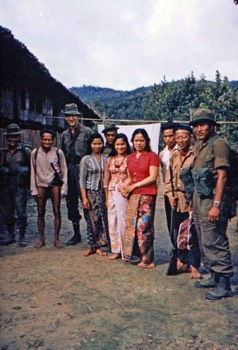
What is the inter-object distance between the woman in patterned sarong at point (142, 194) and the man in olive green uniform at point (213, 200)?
0.86 meters

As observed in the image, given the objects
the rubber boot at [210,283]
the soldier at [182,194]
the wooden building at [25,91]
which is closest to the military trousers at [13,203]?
the soldier at [182,194]

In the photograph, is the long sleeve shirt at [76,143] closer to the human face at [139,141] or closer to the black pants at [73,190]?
the black pants at [73,190]

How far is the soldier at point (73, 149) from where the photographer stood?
5.24 m

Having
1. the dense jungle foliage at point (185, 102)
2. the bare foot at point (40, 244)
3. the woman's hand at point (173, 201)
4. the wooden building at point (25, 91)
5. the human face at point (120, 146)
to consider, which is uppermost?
the dense jungle foliage at point (185, 102)

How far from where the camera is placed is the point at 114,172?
14.8 feet

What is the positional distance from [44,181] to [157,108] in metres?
35.0

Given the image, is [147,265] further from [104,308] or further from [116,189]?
[104,308]

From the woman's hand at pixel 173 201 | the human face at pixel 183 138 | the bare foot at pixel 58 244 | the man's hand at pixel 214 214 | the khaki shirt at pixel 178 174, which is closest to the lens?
the man's hand at pixel 214 214

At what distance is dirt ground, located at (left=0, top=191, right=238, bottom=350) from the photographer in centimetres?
260

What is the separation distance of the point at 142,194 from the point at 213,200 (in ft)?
3.61

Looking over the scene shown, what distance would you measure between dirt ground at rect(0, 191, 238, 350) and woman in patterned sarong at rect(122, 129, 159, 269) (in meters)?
0.37

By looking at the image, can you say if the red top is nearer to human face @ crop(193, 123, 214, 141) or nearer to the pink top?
the pink top

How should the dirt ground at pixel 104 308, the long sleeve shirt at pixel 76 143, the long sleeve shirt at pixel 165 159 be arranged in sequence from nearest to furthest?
the dirt ground at pixel 104 308, the long sleeve shirt at pixel 165 159, the long sleeve shirt at pixel 76 143

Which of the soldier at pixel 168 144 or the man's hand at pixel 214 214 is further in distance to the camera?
the soldier at pixel 168 144
